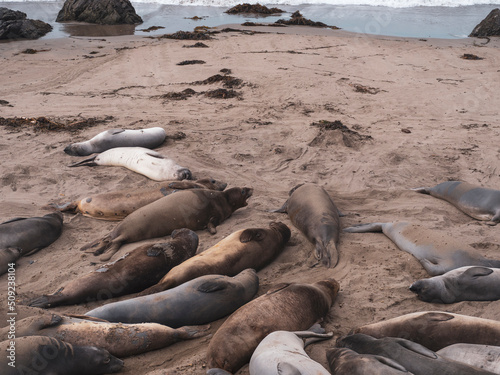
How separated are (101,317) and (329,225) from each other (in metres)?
2.81

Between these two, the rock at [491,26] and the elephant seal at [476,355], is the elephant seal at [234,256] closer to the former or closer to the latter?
the elephant seal at [476,355]

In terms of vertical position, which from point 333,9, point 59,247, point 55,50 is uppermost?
point 333,9

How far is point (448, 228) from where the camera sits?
6.00 metres

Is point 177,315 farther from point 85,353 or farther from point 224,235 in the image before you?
point 224,235

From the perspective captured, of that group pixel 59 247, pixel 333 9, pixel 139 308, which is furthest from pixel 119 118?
pixel 333 9

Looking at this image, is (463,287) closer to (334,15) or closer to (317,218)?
(317,218)

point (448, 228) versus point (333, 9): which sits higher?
point (333, 9)

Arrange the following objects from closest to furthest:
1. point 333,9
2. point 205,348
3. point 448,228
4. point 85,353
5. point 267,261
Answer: point 85,353
point 205,348
point 267,261
point 448,228
point 333,9

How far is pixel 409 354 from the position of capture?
3.23 metres

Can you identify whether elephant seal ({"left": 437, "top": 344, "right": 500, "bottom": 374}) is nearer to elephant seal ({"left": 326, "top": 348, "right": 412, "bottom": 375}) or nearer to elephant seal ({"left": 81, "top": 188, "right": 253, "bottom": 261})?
elephant seal ({"left": 326, "top": 348, "right": 412, "bottom": 375})

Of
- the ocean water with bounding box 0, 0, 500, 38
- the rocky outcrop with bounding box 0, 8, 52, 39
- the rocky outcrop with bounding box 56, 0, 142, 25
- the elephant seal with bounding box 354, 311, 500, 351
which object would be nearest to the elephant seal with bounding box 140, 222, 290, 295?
the elephant seal with bounding box 354, 311, 500, 351

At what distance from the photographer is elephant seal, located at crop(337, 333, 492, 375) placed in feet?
9.86

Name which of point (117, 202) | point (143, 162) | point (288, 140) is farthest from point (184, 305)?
point (288, 140)

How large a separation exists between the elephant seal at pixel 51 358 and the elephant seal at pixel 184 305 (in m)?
0.53
